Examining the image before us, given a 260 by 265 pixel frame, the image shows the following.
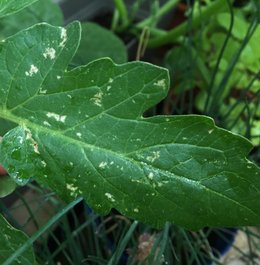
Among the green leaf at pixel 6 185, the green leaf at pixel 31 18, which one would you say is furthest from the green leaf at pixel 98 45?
the green leaf at pixel 6 185

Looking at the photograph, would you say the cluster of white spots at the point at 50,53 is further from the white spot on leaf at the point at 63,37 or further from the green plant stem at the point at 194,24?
the green plant stem at the point at 194,24

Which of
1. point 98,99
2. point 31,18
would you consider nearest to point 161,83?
point 98,99

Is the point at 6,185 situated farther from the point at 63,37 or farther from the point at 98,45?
the point at 98,45

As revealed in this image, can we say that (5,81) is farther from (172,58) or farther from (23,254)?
(172,58)

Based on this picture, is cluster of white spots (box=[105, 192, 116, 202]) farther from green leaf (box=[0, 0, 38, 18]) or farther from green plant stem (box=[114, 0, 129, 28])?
green plant stem (box=[114, 0, 129, 28])

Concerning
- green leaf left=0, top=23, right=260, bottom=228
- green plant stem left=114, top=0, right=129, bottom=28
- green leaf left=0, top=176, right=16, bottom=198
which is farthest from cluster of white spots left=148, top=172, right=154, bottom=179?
green plant stem left=114, top=0, right=129, bottom=28

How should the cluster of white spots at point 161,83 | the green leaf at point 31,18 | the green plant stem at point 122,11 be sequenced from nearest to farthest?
the cluster of white spots at point 161,83, the green leaf at point 31,18, the green plant stem at point 122,11

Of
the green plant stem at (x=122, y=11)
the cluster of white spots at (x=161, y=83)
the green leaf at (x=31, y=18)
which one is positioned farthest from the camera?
the green plant stem at (x=122, y=11)
